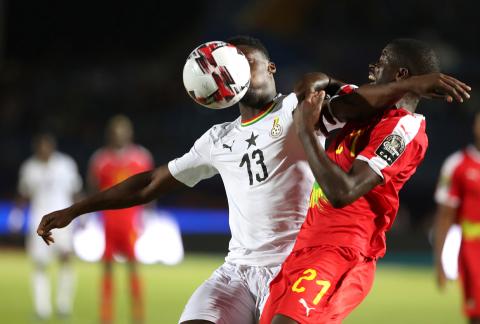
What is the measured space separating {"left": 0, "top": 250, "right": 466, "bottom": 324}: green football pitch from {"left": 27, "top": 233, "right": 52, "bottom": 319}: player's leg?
170 millimetres

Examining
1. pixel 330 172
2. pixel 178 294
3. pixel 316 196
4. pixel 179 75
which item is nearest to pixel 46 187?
pixel 178 294

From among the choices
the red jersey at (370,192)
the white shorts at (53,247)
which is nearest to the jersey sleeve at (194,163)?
the red jersey at (370,192)

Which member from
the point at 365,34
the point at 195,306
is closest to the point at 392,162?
the point at 195,306

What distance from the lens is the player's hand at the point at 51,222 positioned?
5.19 metres

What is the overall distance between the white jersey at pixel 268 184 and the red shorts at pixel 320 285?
519 mm

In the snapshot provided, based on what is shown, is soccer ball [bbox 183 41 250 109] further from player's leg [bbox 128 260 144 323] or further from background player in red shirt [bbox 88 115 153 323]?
background player in red shirt [bbox 88 115 153 323]

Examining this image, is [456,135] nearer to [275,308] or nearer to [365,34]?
[365,34]

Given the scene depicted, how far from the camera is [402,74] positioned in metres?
4.43

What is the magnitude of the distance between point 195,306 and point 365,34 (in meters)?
23.3

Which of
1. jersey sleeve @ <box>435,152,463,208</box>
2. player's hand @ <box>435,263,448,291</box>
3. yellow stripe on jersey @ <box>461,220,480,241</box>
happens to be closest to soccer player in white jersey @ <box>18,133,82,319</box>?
player's hand @ <box>435,263,448,291</box>

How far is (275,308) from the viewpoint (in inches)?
173

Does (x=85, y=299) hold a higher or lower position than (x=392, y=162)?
lower

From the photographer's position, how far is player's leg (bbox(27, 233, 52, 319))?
1184cm

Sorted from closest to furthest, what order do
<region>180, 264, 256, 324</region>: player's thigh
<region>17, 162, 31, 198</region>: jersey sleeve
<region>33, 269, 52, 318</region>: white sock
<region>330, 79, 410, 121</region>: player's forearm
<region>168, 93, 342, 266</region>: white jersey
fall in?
<region>330, 79, 410, 121</region>: player's forearm → <region>180, 264, 256, 324</region>: player's thigh → <region>168, 93, 342, 266</region>: white jersey → <region>33, 269, 52, 318</region>: white sock → <region>17, 162, 31, 198</region>: jersey sleeve
